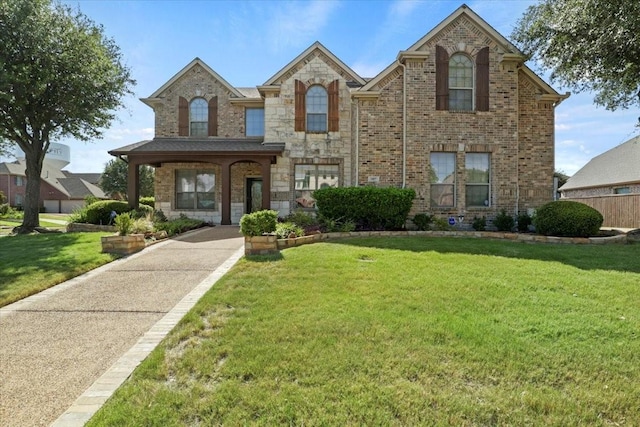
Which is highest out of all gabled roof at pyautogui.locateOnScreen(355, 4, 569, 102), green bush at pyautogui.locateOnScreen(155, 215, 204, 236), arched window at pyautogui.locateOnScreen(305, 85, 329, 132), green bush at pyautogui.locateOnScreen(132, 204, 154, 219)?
gabled roof at pyautogui.locateOnScreen(355, 4, 569, 102)

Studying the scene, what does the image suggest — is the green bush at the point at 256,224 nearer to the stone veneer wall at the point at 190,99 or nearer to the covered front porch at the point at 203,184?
the covered front porch at the point at 203,184

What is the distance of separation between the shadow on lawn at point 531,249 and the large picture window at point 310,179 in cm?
520

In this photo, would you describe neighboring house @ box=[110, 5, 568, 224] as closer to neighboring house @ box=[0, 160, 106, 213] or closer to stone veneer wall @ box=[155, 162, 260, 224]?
stone veneer wall @ box=[155, 162, 260, 224]

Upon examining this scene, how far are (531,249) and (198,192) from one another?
13529mm

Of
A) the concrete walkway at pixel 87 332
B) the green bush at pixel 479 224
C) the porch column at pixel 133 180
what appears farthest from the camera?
the porch column at pixel 133 180

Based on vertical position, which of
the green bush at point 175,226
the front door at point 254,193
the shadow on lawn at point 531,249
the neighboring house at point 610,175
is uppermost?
the neighboring house at point 610,175

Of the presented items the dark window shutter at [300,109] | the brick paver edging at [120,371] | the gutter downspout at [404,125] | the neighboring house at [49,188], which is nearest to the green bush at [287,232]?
the brick paver edging at [120,371]

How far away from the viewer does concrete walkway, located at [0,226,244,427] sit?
9.23ft

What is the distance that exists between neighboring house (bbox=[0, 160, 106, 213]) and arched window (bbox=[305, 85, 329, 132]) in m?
39.7

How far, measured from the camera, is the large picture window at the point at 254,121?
54.9 feet

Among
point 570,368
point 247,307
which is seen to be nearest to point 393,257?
point 247,307

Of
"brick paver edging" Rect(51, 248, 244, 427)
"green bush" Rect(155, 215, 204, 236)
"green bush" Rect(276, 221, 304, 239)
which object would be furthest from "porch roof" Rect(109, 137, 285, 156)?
"brick paver edging" Rect(51, 248, 244, 427)

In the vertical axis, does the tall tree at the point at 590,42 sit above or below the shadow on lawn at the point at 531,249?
above

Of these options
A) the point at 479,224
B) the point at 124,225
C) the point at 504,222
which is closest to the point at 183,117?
the point at 124,225
